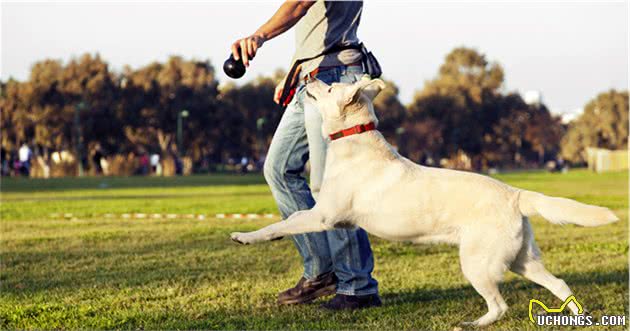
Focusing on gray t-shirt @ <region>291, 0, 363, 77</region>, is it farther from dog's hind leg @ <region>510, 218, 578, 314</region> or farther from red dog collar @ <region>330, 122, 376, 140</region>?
dog's hind leg @ <region>510, 218, 578, 314</region>

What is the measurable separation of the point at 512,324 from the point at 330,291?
1.52 metres

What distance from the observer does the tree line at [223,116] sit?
2440 inches

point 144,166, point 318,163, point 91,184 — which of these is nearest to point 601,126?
point 144,166

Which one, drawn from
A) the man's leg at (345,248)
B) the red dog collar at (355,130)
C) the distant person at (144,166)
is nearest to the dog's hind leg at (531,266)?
the red dog collar at (355,130)

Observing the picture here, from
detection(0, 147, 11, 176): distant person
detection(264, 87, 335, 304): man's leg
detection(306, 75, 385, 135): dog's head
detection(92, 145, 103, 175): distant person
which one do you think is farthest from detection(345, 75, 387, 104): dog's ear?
detection(0, 147, 11, 176): distant person

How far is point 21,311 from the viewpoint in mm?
5641

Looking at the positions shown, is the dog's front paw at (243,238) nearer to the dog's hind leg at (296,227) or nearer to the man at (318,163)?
the dog's hind leg at (296,227)

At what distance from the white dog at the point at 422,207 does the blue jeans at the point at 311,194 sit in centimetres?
70

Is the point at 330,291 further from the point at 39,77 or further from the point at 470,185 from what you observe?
the point at 39,77

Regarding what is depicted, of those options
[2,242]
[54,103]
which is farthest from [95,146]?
[2,242]

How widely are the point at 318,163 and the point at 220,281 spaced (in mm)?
1829

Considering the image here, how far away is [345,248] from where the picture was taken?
6.04 m

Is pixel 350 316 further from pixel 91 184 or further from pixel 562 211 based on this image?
pixel 91 184

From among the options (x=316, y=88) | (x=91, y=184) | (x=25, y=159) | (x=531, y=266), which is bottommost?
(x=91, y=184)
